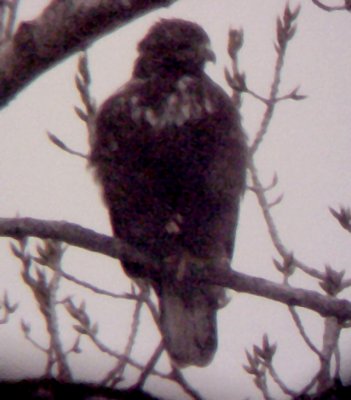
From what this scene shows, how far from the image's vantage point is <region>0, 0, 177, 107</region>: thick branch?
170 cm

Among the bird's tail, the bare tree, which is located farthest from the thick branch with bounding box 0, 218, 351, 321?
the bird's tail

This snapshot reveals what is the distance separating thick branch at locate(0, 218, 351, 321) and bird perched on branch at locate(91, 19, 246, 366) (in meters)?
0.75

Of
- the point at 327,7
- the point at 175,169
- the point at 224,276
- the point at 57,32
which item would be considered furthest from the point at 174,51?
the point at 57,32

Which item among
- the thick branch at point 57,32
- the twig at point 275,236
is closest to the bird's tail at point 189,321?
the twig at point 275,236

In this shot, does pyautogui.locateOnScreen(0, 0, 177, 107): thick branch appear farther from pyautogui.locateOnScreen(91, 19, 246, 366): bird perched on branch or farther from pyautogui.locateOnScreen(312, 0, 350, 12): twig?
pyautogui.locateOnScreen(91, 19, 246, 366): bird perched on branch

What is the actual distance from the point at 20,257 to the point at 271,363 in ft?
3.45

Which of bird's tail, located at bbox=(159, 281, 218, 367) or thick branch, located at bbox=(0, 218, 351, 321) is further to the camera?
bird's tail, located at bbox=(159, 281, 218, 367)

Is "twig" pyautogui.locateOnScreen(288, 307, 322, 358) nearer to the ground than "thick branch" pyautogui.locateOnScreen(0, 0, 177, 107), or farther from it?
nearer to the ground

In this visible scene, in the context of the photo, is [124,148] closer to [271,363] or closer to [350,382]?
[271,363]

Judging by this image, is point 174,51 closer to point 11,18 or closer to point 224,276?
point 11,18

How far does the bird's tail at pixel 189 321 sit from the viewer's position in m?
3.72

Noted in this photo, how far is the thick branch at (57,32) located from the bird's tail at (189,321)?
2.13 metres

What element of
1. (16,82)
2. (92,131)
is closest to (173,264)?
(92,131)

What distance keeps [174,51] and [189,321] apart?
1299mm
